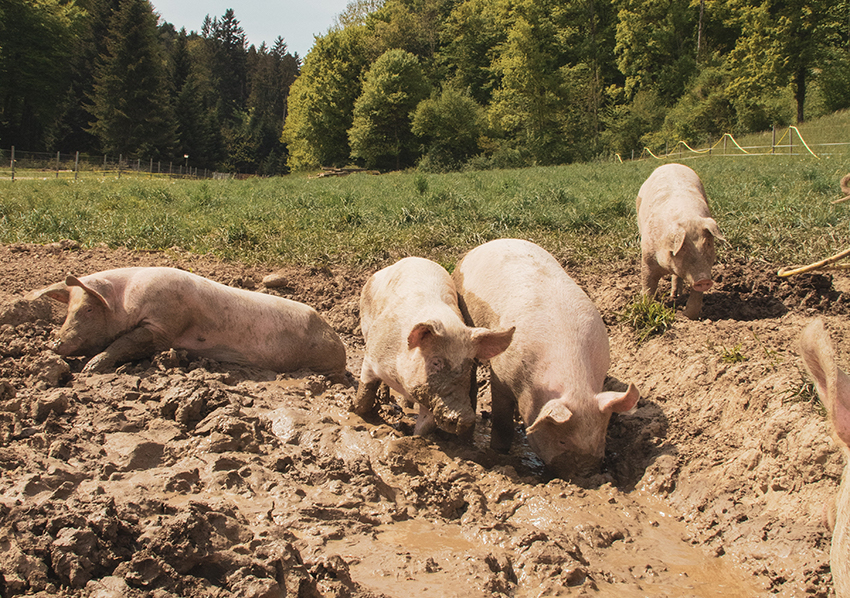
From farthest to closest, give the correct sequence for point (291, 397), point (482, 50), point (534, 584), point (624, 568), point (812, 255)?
point (482, 50) < point (812, 255) < point (291, 397) < point (624, 568) < point (534, 584)

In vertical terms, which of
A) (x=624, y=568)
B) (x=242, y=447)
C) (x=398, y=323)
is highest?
(x=398, y=323)

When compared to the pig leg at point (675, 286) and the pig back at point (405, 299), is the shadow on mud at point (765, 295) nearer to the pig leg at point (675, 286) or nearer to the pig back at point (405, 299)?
the pig leg at point (675, 286)

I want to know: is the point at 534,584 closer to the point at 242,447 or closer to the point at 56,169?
the point at 242,447

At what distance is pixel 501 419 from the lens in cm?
491

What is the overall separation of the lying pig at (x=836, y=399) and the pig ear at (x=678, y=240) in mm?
5137

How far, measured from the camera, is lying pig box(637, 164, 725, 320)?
681 centimetres

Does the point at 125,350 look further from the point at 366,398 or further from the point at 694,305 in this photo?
the point at 694,305

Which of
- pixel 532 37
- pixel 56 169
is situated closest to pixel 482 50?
pixel 532 37

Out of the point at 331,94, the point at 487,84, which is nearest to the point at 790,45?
the point at 487,84

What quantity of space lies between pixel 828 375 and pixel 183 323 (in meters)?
5.17

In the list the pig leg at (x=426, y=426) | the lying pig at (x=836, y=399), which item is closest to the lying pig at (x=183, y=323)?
the pig leg at (x=426, y=426)

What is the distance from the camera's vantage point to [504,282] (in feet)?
17.4

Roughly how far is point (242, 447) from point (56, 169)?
121 ft

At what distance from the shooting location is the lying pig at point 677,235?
22.4 feet
